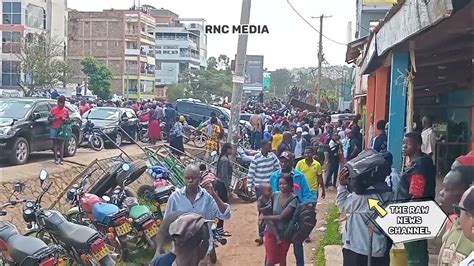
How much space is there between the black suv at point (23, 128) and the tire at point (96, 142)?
9.76 feet

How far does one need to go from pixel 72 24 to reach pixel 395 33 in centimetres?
6634

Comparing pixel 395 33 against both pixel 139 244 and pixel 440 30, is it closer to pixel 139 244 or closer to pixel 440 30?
pixel 440 30

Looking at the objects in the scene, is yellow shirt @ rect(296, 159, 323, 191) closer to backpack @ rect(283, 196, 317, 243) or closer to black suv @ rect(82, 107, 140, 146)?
backpack @ rect(283, 196, 317, 243)

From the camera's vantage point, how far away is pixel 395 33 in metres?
6.88

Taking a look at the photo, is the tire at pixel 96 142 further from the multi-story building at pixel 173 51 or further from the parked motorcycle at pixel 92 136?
the multi-story building at pixel 173 51

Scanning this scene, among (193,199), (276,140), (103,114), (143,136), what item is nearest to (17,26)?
(143,136)

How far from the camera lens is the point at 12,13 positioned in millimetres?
46625

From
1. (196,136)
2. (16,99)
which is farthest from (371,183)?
(196,136)

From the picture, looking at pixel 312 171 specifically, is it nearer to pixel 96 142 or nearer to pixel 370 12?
pixel 96 142

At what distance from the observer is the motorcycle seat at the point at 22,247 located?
621cm

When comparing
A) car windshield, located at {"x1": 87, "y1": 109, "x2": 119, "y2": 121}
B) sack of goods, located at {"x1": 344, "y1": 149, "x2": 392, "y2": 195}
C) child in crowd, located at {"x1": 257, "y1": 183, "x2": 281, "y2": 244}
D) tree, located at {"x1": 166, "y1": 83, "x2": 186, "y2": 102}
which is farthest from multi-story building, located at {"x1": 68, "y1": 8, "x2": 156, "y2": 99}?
sack of goods, located at {"x1": 344, "y1": 149, "x2": 392, "y2": 195}

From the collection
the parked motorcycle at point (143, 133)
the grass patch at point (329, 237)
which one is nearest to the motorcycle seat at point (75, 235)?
the grass patch at point (329, 237)

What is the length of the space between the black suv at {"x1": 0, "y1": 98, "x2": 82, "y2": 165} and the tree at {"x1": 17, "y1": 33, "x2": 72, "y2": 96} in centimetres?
2509

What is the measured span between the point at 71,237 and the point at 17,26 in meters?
41.8
